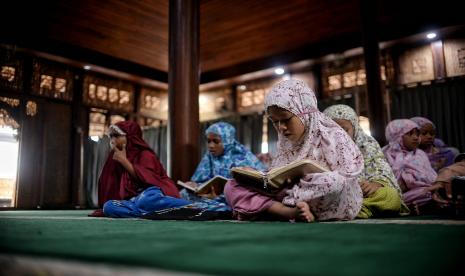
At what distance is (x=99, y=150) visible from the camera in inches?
335

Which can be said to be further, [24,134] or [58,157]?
[58,157]

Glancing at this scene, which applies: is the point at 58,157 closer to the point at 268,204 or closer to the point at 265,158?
the point at 265,158

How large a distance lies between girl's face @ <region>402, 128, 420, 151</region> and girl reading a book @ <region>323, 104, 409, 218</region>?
0.84m

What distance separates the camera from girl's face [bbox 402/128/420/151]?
3510mm

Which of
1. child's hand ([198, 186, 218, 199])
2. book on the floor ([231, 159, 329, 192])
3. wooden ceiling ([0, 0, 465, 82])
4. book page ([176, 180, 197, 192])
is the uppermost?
wooden ceiling ([0, 0, 465, 82])

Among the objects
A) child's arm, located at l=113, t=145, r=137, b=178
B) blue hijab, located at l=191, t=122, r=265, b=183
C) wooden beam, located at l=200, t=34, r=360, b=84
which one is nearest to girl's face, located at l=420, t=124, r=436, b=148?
blue hijab, located at l=191, t=122, r=265, b=183

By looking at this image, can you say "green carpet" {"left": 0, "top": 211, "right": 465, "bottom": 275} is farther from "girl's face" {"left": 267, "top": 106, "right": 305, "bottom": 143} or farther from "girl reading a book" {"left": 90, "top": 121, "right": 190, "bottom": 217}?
"girl reading a book" {"left": 90, "top": 121, "right": 190, "bottom": 217}

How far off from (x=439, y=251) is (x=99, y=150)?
839 cm

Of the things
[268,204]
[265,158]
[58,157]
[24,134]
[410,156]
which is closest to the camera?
[268,204]

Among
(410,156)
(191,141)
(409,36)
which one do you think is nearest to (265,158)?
(191,141)

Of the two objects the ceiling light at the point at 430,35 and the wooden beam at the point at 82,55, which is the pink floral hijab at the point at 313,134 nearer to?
the ceiling light at the point at 430,35

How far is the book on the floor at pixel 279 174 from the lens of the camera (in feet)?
6.11

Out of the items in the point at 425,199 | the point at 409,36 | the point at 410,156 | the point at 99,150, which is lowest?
the point at 425,199

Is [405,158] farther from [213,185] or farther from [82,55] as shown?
[82,55]
